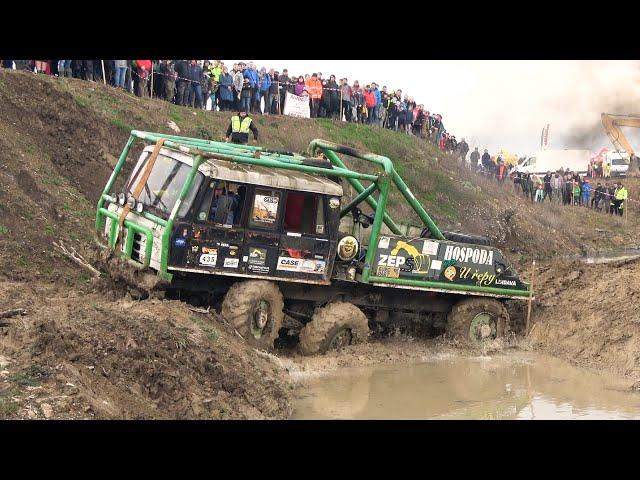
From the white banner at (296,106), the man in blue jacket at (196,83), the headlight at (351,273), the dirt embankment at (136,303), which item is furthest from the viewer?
the white banner at (296,106)

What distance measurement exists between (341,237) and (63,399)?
6.63m

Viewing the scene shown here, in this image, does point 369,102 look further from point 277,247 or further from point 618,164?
point 618,164

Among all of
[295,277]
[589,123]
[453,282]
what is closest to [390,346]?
[453,282]

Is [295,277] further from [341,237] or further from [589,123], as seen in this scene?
[589,123]

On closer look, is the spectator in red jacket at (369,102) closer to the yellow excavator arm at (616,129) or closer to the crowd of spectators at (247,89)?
the crowd of spectators at (247,89)

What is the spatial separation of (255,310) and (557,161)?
37599mm

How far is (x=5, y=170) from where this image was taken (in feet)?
57.6

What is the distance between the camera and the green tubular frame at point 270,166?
12797 mm

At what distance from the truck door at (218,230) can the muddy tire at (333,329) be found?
63.6 inches

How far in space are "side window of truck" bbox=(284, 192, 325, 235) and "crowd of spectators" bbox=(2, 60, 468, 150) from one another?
1193 cm

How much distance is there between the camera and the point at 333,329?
1401cm

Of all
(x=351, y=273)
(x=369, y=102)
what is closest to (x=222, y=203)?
(x=351, y=273)

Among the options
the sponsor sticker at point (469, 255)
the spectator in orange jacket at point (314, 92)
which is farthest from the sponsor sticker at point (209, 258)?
the spectator in orange jacket at point (314, 92)

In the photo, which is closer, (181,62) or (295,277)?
(295,277)
